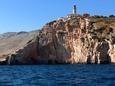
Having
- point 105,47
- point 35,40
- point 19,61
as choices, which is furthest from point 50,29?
point 105,47

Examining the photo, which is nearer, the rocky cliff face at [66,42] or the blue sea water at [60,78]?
the blue sea water at [60,78]

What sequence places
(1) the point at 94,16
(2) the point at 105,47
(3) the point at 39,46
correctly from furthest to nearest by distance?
(1) the point at 94,16 < (3) the point at 39,46 < (2) the point at 105,47

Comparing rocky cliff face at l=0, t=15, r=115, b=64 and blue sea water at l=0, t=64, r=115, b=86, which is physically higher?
rocky cliff face at l=0, t=15, r=115, b=64

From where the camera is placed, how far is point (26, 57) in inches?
6545

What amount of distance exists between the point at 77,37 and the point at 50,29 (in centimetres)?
1402

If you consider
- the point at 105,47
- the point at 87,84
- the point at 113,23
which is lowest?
the point at 87,84

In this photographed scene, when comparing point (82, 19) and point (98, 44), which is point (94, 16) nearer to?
point (82, 19)

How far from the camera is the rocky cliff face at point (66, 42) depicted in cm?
15625

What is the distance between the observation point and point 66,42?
164 metres

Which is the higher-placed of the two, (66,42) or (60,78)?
(66,42)

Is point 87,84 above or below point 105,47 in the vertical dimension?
below

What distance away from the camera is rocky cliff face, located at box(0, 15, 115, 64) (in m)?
156

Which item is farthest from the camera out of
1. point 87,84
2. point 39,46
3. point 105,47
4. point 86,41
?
point 39,46

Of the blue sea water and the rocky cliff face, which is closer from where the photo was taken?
the blue sea water
